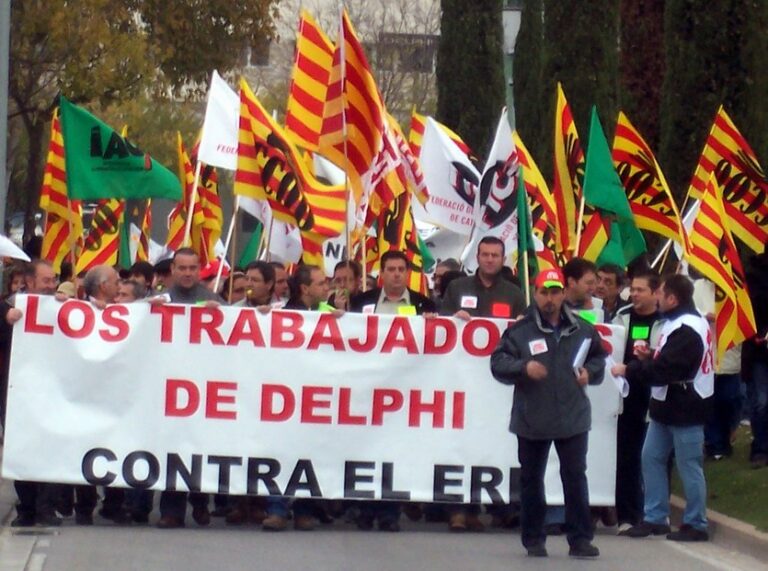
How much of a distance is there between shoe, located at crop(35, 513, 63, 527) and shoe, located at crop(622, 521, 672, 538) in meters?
3.84

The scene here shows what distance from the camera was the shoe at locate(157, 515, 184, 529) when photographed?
11773 mm

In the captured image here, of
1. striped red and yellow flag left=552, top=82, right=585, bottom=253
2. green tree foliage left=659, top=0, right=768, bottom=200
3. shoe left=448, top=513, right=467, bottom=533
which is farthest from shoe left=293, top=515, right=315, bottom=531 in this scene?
green tree foliage left=659, top=0, right=768, bottom=200

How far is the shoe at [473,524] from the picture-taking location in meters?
12.0

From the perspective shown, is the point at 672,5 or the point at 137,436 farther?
the point at 672,5

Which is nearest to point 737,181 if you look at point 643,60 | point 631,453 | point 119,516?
point 631,453

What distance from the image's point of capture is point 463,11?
1243 inches

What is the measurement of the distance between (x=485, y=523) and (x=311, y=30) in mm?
4100

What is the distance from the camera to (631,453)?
12.2 meters

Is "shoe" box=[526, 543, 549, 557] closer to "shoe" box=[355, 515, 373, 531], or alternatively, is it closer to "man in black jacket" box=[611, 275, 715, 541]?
"man in black jacket" box=[611, 275, 715, 541]

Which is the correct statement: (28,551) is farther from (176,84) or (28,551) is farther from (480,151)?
(480,151)

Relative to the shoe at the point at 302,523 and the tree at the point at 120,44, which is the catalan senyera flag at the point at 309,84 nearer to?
the shoe at the point at 302,523

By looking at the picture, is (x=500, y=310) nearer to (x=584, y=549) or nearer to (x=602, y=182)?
(x=584, y=549)

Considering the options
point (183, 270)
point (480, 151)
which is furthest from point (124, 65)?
point (183, 270)

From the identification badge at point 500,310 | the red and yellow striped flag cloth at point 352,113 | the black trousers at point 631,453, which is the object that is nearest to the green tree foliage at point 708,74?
the red and yellow striped flag cloth at point 352,113
